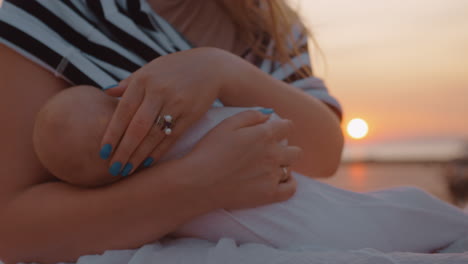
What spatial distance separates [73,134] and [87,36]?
37 cm

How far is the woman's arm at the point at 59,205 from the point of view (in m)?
0.69

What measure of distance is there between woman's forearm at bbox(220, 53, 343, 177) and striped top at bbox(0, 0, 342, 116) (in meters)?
0.12

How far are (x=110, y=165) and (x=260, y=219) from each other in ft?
1.03

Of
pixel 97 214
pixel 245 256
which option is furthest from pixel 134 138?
pixel 245 256

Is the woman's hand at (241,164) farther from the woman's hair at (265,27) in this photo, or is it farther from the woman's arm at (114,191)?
the woman's hair at (265,27)

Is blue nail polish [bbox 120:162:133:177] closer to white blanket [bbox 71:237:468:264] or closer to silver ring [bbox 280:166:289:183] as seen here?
white blanket [bbox 71:237:468:264]

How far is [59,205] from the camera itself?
708 mm

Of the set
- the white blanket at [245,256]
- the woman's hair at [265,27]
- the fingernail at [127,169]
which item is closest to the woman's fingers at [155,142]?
the fingernail at [127,169]

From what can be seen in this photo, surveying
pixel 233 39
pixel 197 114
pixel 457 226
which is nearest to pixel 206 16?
pixel 233 39

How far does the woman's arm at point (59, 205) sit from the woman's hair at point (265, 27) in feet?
2.42

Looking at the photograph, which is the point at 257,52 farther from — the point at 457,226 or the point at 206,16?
the point at 457,226

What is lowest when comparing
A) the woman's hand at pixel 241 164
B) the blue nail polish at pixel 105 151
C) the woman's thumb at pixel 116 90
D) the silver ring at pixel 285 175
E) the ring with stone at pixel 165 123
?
the silver ring at pixel 285 175

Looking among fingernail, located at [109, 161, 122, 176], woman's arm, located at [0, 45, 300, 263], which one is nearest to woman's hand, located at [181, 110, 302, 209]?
woman's arm, located at [0, 45, 300, 263]

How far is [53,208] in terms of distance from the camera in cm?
71
